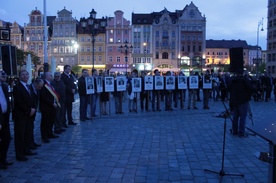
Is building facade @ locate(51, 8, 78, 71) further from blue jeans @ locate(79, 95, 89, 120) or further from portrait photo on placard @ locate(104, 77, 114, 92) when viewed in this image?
blue jeans @ locate(79, 95, 89, 120)

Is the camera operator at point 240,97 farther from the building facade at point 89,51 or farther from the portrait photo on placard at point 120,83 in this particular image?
the building facade at point 89,51

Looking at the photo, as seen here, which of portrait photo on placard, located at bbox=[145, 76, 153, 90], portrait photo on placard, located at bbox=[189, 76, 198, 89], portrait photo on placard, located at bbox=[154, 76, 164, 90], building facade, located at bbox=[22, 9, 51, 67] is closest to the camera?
portrait photo on placard, located at bbox=[145, 76, 153, 90]

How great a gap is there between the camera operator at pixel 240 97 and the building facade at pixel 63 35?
6754cm

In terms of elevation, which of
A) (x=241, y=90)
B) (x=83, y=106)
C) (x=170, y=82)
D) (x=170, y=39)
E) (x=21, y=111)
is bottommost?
(x=83, y=106)

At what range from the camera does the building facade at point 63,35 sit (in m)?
74.2

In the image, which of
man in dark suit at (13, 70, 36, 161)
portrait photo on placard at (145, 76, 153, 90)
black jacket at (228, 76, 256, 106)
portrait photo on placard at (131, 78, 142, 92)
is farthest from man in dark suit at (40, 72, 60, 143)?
portrait photo on placard at (145, 76, 153, 90)

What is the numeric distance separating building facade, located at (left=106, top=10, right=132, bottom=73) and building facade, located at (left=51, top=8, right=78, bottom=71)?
8084 mm

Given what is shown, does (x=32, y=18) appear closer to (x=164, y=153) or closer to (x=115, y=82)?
(x=115, y=82)

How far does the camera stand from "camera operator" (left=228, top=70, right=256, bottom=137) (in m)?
9.42

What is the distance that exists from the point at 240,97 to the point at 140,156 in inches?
156

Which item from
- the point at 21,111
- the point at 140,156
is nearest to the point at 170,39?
the point at 140,156

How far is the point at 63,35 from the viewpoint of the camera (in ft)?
245

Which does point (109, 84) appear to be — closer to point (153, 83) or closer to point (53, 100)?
point (153, 83)

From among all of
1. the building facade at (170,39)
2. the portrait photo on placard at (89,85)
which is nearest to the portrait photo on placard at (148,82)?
the portrait photo on placard at (89,85)
